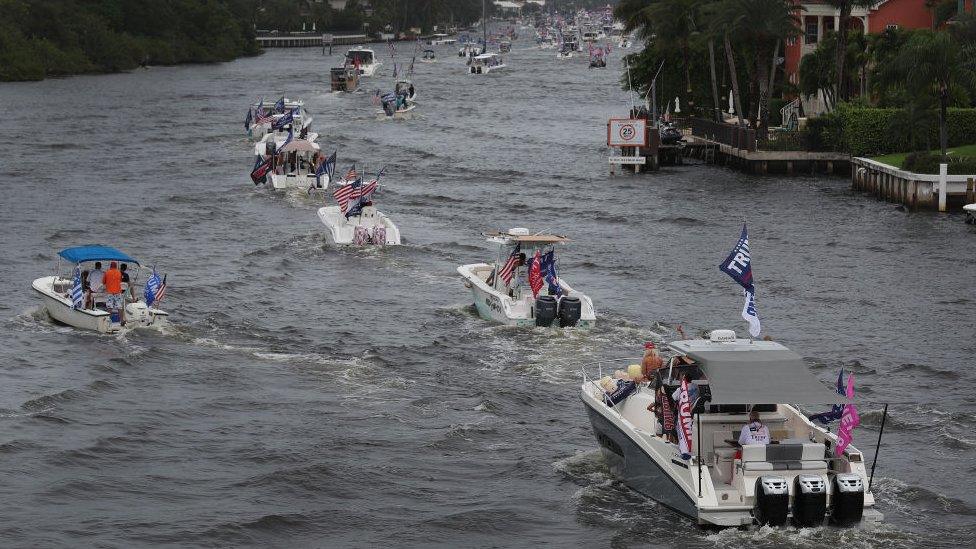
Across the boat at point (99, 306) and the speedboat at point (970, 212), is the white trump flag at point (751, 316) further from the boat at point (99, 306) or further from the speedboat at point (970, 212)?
the speedboat at point (970, 212)

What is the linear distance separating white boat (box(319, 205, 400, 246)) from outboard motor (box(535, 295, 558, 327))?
16.0 meters

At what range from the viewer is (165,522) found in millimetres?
27453

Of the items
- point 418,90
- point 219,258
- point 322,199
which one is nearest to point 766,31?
point 322,199

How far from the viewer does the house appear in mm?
92250

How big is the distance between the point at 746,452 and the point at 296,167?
50383mm

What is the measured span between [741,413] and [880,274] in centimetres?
2759

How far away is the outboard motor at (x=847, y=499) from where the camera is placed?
24.4m

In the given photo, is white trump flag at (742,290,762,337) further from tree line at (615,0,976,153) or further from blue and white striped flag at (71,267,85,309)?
tree line at (615,0,976,153)

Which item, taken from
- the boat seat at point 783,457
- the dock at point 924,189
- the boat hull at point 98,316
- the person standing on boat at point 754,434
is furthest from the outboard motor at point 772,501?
the dock at point 924,189

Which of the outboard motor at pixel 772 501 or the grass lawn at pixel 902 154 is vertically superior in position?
the grass lawn at pixel 902 154

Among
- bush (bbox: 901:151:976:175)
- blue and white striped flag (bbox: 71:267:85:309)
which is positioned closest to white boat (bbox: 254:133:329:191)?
bush (bbox: 901:151:976:175)

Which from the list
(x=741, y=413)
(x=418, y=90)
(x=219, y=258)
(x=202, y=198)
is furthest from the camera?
(x=418, y=90)

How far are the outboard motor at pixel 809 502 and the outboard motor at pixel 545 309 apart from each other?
15.9 metres

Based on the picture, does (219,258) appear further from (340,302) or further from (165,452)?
(165,452)
